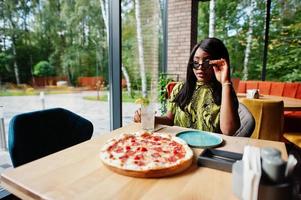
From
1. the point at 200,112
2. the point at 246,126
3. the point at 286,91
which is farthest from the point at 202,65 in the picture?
the point at 286,91

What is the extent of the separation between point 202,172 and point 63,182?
0.51 meters

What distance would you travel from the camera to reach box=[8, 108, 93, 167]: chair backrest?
48.2 inches

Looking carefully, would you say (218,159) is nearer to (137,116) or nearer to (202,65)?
(137,116)

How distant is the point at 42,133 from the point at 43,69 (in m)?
0.82

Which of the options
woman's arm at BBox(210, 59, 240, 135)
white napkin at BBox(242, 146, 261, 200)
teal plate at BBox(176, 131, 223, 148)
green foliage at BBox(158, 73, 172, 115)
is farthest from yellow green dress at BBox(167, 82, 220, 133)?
green foliage at BBox(158, 73, 172, 115)

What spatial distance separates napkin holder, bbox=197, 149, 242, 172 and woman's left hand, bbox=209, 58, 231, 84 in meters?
0.57

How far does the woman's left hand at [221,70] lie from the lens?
142 cm

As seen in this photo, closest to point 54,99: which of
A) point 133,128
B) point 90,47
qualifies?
point 90,47

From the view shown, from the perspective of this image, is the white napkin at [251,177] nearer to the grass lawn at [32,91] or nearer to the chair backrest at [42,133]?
the chair backrest at [42,133]

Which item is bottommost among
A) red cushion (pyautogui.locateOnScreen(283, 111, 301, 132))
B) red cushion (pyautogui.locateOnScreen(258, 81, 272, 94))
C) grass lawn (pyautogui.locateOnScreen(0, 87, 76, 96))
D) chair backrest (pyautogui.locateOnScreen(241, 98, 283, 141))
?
red cushion (pyautogui.locateOnScreen(283, 111, 301, 132))

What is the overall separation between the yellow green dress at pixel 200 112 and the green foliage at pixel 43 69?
114 cm

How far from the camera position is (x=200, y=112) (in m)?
1.62

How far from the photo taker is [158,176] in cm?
83

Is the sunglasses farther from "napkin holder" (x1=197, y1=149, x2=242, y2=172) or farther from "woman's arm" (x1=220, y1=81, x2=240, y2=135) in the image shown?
"napkin holder" (x1=197, y1=149, x2=242, y2=172)
